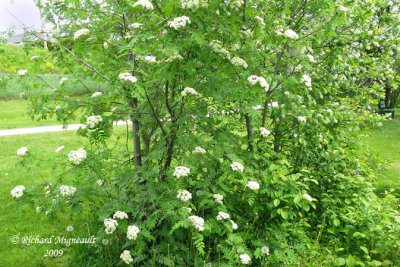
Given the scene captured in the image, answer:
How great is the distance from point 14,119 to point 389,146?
12.6 metres

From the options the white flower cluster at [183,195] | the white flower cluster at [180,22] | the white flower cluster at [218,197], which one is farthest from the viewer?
the white flower cluster at [218,197]

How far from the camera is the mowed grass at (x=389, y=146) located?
232 inches

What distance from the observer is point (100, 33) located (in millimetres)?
2863

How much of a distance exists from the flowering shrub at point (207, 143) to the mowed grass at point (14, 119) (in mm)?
7042

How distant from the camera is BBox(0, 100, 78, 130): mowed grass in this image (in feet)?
33.7

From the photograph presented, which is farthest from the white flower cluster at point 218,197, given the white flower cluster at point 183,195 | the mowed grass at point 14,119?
the mowed grass at point 14,119

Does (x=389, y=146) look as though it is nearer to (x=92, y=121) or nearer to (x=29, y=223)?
(x=92, y=121)

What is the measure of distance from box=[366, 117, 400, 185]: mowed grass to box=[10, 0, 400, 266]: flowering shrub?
6.86 ft

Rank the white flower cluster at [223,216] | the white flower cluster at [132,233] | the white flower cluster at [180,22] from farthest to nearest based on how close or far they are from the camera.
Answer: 1. the white flower cluster at [223,216]
2. the white flower cluster at [132,233]
3. the white flower cluster at [180,22]

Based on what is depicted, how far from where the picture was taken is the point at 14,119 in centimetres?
1162

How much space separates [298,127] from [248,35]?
1.52 m

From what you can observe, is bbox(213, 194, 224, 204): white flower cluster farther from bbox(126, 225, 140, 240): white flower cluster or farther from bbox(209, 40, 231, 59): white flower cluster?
bbox(209, 40, 231, 59): white flower cluster

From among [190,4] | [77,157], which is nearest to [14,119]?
[77,157]

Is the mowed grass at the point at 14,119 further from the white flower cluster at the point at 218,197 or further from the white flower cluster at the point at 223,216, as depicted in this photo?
the white flower cluster at the point at 223,216
